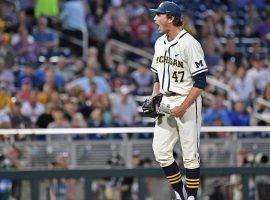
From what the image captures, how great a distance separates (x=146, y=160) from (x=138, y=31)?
252 inches

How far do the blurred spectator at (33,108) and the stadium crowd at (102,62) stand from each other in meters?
0.02

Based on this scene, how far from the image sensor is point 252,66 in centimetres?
1984

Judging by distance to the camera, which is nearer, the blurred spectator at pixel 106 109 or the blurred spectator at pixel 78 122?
the blurred spectator at pixel 78 122

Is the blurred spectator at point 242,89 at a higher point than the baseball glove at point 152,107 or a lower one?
lower

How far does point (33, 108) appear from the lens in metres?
16.0

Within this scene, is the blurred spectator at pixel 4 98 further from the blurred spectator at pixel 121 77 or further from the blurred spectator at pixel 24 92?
the blurred spectator at pixel 121 77

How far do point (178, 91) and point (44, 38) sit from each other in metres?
8.73

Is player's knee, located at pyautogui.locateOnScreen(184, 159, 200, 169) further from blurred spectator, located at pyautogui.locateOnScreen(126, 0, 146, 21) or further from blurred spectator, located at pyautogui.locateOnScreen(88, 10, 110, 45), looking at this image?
blurred spectator, located at pyautogui.locateOnScreen(126, 0, 146, 21)

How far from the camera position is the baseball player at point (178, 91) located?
10359mm

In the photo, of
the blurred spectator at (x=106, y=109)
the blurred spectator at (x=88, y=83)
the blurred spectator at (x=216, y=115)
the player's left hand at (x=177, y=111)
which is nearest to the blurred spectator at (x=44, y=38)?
the blurred spectator at (x=88, y=83)

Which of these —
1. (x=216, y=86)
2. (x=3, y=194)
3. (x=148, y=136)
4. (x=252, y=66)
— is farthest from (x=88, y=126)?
(x=252, y=66)

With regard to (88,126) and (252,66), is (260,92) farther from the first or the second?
(88,126)

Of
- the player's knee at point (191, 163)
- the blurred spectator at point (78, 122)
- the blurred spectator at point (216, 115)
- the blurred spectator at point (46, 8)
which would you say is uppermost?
the blurred spectator at point (46, 8)

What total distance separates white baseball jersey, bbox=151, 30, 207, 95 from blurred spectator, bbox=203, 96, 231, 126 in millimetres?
5853
